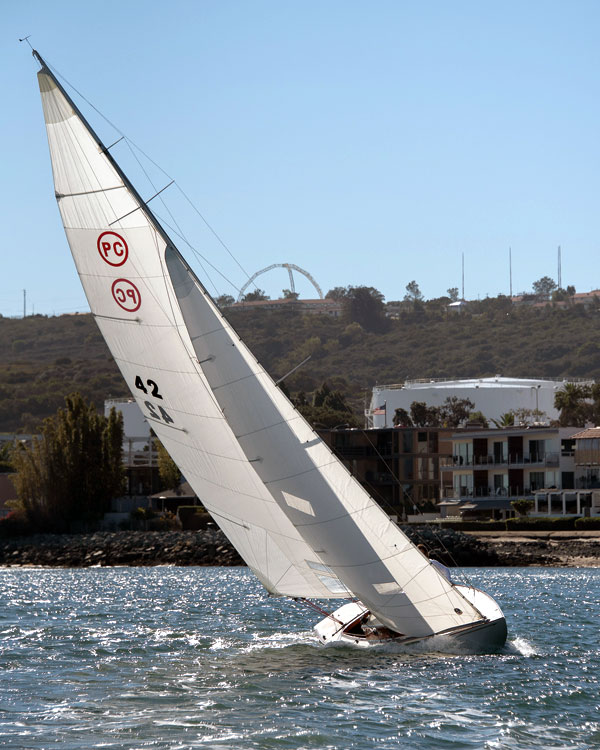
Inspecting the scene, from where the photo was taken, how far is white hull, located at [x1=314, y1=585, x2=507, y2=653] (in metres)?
21.5

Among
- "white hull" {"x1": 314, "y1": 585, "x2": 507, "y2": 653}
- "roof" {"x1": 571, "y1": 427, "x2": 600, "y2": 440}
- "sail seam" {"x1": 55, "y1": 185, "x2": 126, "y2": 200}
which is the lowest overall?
"white hull" {"x1": 314, "y1": 585, "x2": 507, "y2": 653}

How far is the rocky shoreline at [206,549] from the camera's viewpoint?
5409 cm

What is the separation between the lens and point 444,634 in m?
21.5

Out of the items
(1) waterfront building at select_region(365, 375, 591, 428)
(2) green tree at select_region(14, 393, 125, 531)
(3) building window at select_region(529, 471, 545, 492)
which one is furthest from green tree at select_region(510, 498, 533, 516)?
(1) waterfront building at select_region(365, 375, 591, 428)

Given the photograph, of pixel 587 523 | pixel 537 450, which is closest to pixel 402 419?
pixel 537 450

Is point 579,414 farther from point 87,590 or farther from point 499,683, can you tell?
point 499,683

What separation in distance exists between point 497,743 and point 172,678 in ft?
23.4

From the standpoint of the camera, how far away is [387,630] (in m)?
22.3

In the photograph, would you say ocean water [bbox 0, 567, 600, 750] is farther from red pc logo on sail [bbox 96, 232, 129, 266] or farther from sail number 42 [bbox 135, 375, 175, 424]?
red pc logo on sail [bbox 96, 232, 129, 266]

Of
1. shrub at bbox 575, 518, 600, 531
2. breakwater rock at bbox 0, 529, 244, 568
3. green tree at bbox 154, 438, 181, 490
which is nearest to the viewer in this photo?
breakwater rock at bbox 0, 529, 244, 568

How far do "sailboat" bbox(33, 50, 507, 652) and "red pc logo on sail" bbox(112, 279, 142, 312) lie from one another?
0.02 meters

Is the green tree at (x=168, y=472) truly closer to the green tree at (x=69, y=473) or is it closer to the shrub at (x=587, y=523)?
the green tree at (x=69, y=473)

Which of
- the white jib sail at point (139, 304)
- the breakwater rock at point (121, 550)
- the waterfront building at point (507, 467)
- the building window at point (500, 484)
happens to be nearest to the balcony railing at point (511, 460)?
the waterfront building at point (507, 467)

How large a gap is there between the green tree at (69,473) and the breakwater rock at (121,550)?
3862 mm
